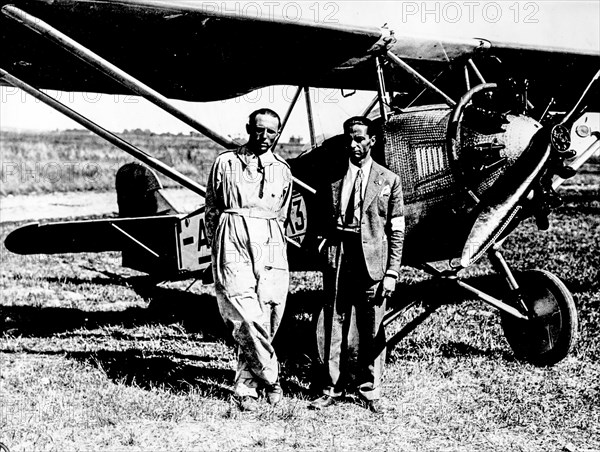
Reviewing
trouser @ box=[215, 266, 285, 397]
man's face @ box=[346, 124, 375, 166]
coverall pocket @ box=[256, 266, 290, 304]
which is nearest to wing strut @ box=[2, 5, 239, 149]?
man's face @ box=[346, 124, 375, 166]

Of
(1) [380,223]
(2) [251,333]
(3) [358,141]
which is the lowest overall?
(2) [251,333]

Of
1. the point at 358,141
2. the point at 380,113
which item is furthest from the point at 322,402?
the point at 380,113

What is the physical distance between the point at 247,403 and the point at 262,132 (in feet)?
5.68

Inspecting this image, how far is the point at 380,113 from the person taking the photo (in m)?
5.38

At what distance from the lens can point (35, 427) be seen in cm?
385

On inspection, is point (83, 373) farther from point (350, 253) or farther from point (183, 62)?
point (183, 62)

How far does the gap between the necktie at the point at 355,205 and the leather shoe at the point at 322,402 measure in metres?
1.15

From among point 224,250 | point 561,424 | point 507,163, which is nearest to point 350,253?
point 224,250

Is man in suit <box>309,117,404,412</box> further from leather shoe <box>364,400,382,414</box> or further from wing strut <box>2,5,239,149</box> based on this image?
wing strut <box>2,5,239,149</box>

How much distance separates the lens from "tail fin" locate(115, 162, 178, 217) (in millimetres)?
8305

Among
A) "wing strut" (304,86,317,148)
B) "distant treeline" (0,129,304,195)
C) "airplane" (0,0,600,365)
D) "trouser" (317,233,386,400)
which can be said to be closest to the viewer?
"trouser" (317,233,386,400)

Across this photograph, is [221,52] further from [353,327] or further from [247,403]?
[247,403]

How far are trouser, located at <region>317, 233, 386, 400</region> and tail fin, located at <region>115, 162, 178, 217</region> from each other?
428 cm

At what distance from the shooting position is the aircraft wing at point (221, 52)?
5047mm
